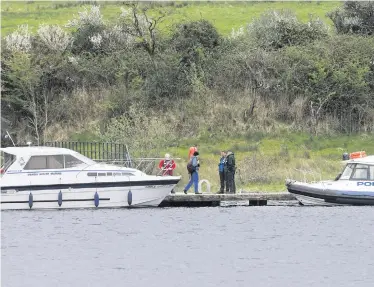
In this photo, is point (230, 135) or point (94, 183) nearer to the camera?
point (94, 183)

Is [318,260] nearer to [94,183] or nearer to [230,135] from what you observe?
[94,183]

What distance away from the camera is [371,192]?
164ft

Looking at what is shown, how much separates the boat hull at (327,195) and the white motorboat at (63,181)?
15.6ft

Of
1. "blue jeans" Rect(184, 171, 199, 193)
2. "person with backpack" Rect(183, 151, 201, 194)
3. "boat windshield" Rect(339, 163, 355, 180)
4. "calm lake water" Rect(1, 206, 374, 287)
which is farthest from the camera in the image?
"blue jeans" Rect(184, 171, 199, 193)

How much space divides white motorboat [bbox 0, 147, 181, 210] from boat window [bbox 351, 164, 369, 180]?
6876 mm

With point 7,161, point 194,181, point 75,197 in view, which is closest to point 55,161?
point 75,197

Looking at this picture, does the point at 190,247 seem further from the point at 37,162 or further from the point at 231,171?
the point at 37,162

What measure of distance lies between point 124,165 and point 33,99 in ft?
43.3

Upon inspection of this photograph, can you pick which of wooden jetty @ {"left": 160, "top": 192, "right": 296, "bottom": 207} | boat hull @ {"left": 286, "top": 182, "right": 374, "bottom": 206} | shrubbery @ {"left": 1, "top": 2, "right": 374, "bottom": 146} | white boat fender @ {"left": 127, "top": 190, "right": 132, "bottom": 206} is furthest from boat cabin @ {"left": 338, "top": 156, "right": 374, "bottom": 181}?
shrubbery @ {"left": 1, "top": 2, "right": 374, "bottom": 146}

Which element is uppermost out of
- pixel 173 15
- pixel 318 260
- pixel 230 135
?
pixel 173 15

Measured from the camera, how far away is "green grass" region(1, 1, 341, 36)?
7556 centimetres

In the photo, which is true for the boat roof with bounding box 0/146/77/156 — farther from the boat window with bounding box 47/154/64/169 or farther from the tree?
the tree

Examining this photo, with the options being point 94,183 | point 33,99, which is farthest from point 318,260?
point 33,99

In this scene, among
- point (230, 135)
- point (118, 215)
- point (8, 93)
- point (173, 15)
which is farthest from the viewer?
point (173, 15)
